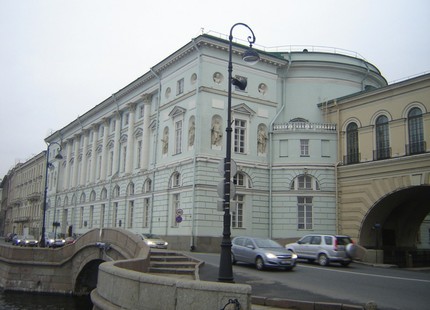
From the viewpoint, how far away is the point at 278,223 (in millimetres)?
36750

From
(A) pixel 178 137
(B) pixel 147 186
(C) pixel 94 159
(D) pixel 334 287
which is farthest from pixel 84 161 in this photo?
(D) pixel 334 287

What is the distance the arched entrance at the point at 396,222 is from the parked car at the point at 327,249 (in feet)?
28.6

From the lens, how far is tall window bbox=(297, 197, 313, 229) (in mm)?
36562

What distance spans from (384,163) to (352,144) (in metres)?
3.86

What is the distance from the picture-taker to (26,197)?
90875mm

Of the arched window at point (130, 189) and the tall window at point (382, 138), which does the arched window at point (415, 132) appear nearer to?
the tall window at point (382, 138)

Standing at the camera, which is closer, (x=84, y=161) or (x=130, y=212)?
(x=130, y=212)

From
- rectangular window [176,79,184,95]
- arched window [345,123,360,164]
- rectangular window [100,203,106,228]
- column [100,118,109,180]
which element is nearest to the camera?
arched window [345,123,360,164]

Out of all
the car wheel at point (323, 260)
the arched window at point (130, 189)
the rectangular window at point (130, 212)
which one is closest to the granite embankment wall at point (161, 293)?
the car wheel at point (323, 260)

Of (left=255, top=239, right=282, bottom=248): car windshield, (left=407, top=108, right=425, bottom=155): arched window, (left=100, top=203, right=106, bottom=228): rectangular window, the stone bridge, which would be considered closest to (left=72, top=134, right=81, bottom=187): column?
(left=100, top=203, right=106, bottom=228): rectangular window

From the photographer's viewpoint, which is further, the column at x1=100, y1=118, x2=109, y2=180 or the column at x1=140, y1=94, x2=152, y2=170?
the column at x1=100, y1=118, x2=109, y2=180

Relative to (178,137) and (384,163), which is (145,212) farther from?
(384,163)

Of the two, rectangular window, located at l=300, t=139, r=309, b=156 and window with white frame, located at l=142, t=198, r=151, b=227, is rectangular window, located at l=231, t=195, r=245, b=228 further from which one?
window with white frame, located at l=142, t=198, r=151, b=227

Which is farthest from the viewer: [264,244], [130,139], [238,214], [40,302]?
[130,139]
